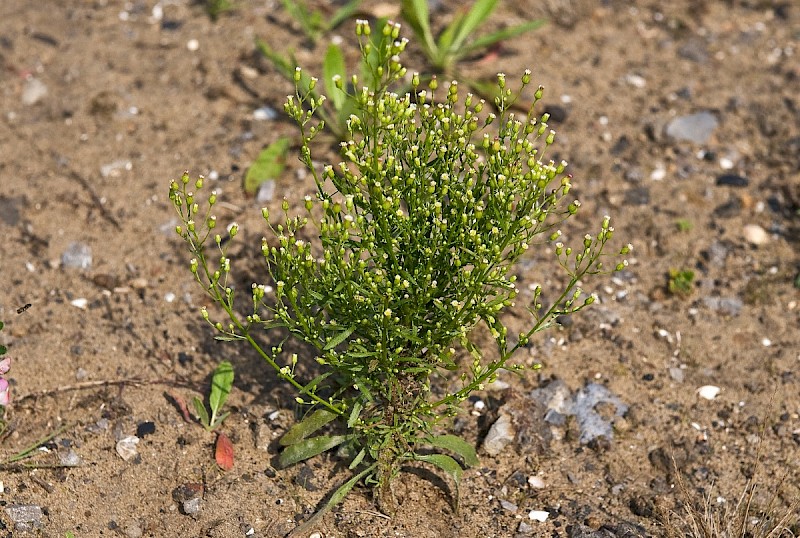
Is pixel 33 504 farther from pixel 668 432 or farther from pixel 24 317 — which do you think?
pixel 668 432

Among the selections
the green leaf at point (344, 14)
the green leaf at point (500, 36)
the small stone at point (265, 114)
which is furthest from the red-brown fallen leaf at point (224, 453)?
the green leaf at point (344, 14)

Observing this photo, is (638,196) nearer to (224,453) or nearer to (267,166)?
(267,166)

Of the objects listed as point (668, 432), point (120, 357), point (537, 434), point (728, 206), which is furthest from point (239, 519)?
point (728, 206)

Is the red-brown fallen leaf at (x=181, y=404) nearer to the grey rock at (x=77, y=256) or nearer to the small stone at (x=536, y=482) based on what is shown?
the grey rock at (x=77, y=256)

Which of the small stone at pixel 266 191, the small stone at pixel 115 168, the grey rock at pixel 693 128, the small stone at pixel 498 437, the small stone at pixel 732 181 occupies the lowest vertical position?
the small stone at pixel 498 437

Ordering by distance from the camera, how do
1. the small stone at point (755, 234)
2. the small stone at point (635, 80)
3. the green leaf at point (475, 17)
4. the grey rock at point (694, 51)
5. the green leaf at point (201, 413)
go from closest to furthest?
the green leaf at point (201, 413), the small stone at point (755, 234), the green leaf at point (475, 17), the small stone at point (635, 80), the grey rock at point (694, 51)

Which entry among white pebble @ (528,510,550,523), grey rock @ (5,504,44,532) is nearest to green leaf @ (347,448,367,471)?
white pebble @ (528,510,550,523)

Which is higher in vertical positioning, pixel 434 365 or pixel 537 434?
pixel 434 365
